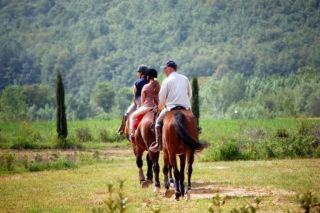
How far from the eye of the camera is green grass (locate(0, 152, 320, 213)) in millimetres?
13531

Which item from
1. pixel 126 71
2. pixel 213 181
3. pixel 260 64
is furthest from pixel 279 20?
pixel 213 181

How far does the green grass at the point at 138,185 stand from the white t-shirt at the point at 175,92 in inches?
75.2

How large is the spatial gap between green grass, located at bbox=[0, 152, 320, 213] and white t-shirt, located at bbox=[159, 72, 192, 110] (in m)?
1.91

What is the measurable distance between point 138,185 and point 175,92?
12.3 ft

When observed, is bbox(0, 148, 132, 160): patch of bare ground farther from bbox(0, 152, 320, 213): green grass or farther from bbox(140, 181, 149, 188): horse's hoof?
bbox(140, 181, 149, 188): horse's hoof

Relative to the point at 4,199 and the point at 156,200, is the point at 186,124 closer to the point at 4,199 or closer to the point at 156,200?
the point at 156,200

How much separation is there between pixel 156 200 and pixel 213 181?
388cm

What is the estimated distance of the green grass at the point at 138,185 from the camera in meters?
13.5

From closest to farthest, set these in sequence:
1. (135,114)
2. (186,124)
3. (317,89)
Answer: (186,124)
(135,114)
(317,89)

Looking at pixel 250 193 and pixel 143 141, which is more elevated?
pixel 143 141

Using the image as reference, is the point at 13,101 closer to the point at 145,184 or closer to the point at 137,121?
the point at 137,121

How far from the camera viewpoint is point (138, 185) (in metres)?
17.6

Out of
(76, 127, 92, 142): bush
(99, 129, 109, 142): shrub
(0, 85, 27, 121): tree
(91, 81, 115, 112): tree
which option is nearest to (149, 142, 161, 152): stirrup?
(76, 127, 92, 142): bush

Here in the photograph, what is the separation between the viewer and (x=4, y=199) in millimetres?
15977
